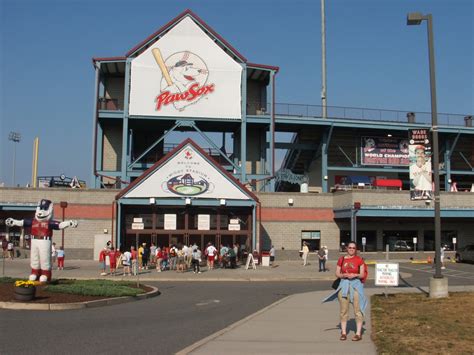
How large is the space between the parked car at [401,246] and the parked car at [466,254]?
3831mm

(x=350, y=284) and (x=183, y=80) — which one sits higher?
(x=183, y=80)

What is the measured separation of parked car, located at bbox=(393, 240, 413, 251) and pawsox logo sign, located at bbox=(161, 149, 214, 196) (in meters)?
16.5

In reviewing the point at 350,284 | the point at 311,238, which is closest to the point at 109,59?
the point at 311,238

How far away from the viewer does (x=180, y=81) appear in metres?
41.7

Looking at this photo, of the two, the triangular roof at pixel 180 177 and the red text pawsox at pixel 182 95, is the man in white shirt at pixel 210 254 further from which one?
the red text pawsox at pixel 182 95

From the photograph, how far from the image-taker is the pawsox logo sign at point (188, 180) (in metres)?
34.5

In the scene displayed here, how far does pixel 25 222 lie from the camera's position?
2047cm

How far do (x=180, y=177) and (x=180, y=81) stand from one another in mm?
10105

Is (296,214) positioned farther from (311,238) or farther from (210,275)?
(210,275)

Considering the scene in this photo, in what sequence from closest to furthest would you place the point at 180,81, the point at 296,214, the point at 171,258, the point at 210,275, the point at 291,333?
1. the point at 291,333
2. the point at 210,275
3. the point at 171,258
4. the point at 296,214
5. the point at 180,81

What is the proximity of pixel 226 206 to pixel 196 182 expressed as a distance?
2473mm

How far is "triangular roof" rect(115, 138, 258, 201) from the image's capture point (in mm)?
34219

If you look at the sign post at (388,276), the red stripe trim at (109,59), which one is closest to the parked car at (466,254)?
the sign post at (388,276)

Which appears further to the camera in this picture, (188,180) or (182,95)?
(182,95)
